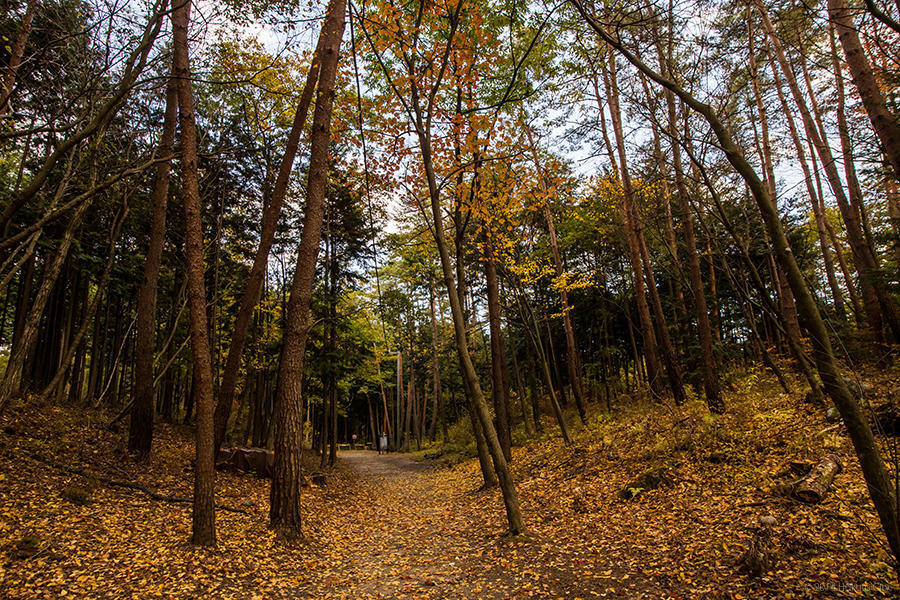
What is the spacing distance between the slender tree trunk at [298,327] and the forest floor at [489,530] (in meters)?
0.62

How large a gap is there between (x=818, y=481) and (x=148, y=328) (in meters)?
11.2

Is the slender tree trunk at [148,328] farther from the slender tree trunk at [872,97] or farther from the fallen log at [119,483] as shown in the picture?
the slender tree trunk at [872,97]

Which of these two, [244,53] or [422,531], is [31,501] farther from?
[244,53]

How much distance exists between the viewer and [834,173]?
8578mm

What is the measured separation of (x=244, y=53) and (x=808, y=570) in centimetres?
1055

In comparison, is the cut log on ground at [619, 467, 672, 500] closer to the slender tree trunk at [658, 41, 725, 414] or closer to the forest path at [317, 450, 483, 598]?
the forest path at [317, 450, 483, 598]

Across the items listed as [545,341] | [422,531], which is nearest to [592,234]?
[545,341]

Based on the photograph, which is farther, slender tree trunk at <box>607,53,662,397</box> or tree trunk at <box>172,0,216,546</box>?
slender tree trunk at <box>607,53,662,397</box>

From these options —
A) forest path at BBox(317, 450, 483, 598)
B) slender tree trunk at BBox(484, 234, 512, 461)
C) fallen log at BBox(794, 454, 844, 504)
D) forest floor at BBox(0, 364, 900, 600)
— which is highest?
slender tree trunk at BBox(484, 234, 512, 461)

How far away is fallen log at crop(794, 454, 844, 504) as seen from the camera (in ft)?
14.2

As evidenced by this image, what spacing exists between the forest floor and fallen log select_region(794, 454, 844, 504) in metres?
0.11

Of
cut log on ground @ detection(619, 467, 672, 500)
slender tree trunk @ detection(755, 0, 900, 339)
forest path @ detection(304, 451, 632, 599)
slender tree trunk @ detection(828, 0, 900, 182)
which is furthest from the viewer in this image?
slender tree trunk @ detection(755, 0, 900, 339)

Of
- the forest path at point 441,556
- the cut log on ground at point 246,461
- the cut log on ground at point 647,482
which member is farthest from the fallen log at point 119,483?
the cut log on ground at point 647,482

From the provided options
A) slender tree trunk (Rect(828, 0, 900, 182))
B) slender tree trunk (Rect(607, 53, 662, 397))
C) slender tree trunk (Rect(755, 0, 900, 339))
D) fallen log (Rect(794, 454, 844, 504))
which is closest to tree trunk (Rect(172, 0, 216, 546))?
fallen log (Rect(794, 454, 844, 504))
